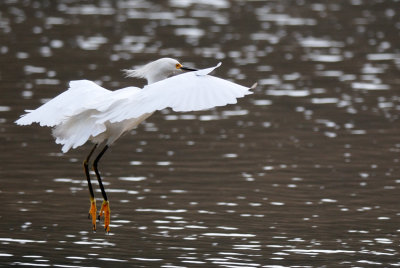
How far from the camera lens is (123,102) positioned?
9555mm

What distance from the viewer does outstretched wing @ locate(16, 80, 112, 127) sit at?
1023cm

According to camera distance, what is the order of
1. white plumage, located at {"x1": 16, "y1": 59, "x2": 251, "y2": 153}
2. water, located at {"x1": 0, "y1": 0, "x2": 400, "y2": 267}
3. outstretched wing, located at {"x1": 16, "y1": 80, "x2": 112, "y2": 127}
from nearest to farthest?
white plumage, located at {"x1": 16, "y1": 59, "x2": 251, "y2": 153}, outstretched wing, located at {"x1": 16, "y1": 80, "x2": 112, "y2": 127}, water, located at {"x1": 0, "y1": 0, "x2": 400, "y2": 267}

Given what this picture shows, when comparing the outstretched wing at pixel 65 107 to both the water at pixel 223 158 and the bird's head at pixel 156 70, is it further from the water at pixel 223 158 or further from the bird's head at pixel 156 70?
the water at pixel 223 158

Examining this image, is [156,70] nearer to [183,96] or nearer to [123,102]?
[123,102]

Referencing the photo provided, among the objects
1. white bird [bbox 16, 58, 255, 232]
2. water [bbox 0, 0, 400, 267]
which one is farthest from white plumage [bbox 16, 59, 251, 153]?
water [bbox 0, 0, 400, 267]

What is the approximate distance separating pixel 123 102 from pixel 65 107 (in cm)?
101

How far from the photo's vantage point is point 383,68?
23062 mm

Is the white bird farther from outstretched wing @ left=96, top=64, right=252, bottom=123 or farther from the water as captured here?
the water

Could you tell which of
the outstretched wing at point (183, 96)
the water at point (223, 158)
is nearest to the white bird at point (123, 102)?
the outstretched wing at point (183, 96)

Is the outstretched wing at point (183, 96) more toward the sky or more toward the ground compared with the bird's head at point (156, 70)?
more toward the ground

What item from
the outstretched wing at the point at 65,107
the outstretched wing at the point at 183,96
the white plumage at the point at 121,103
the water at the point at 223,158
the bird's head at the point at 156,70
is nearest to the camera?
the outstretched wing at the point at 183,96

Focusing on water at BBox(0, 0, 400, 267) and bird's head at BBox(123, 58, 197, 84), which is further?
bird's head at BBox(123, 58, 197, 84)

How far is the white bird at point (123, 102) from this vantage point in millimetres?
8891

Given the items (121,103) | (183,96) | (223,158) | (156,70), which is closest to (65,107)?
(121,103)
